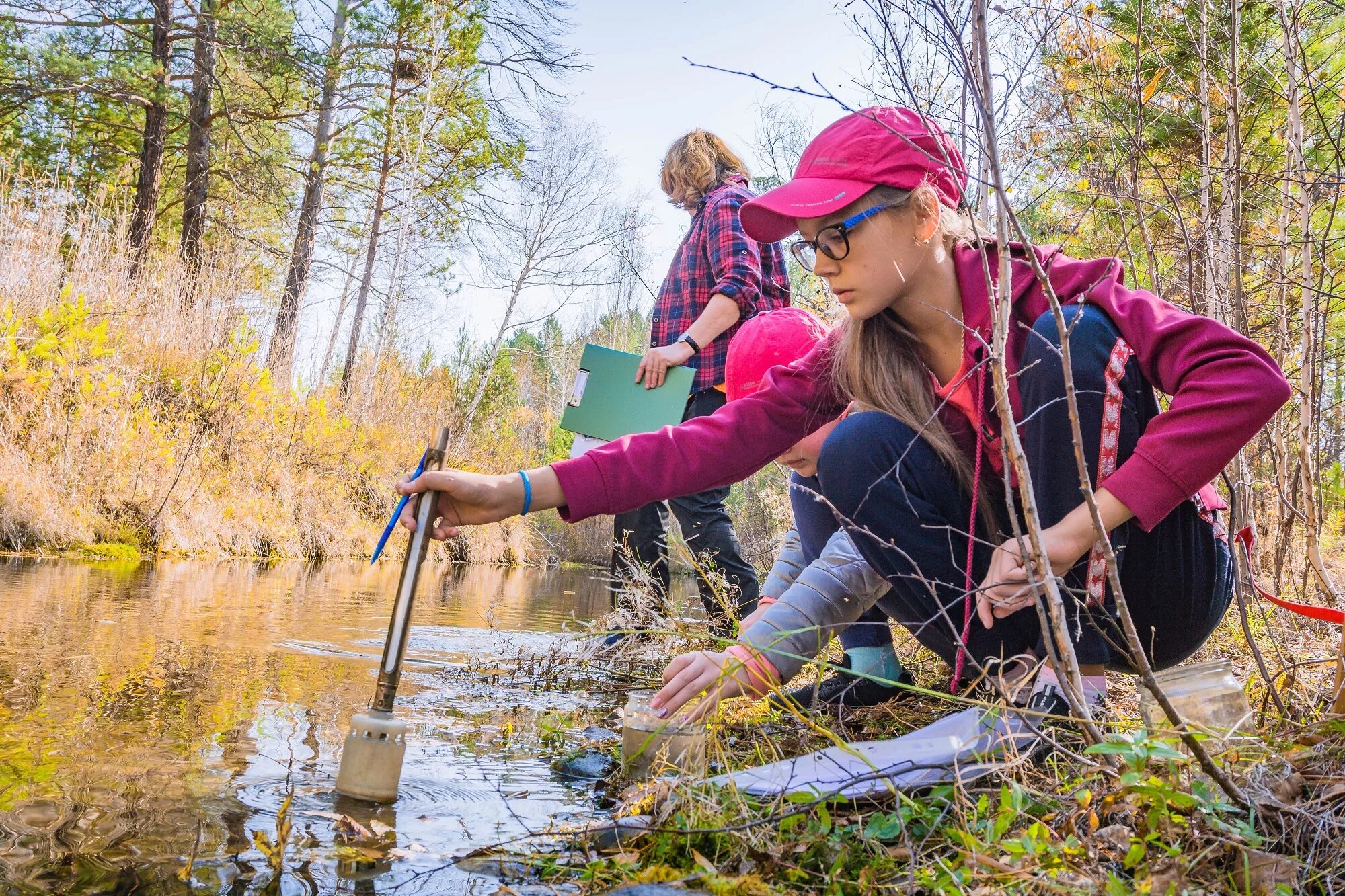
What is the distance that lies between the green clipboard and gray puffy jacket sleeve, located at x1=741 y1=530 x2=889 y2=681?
59.3 inches

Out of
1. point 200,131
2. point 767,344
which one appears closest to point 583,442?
point 767,344

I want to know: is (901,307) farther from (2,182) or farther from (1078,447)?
(2,182)

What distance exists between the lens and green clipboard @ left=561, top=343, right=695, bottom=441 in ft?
12.1

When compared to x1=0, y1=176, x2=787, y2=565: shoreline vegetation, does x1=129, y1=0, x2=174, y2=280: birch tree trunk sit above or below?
above

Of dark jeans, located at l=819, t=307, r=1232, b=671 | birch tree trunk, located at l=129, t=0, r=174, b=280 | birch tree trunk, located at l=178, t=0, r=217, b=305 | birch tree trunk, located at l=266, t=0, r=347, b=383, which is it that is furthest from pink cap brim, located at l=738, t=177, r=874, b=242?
birch tree trunk, located at l=129, t=0, r=174, b=280

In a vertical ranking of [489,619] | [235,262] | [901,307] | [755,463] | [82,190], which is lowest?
[489,619]

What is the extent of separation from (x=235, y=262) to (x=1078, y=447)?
1009 centimetres

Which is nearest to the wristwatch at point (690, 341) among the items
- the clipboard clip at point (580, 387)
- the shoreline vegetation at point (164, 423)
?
the clipboard clip at point (580, 387)

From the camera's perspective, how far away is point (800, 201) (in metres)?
1.90

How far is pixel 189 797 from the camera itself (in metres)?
1.51

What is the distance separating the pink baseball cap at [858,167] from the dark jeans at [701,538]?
1761mm

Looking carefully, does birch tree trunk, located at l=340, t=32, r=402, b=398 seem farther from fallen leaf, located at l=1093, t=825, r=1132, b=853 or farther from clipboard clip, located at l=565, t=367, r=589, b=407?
fallen leaf, located at l=1093, t=825, r=1132, b=853

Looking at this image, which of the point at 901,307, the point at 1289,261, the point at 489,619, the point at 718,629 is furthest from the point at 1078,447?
the point at 1289,261

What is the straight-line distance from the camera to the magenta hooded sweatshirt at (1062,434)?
1.53 meters
